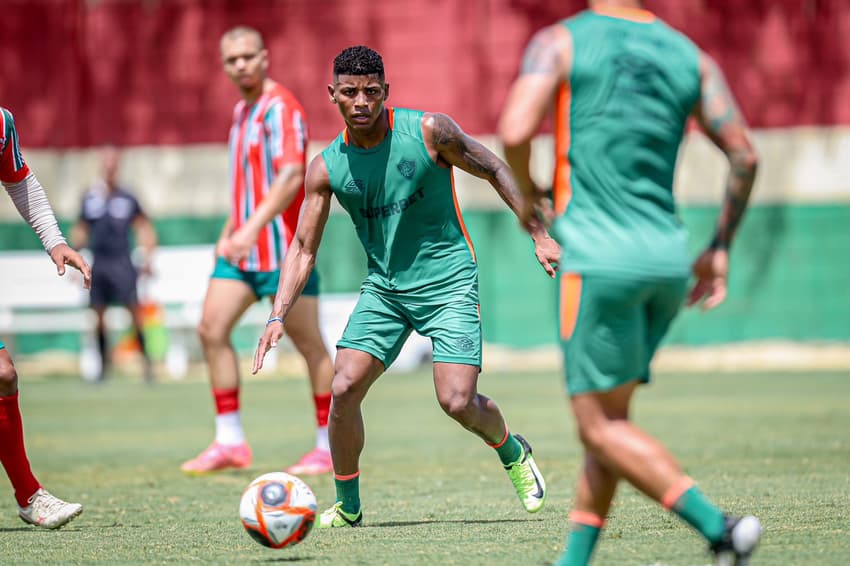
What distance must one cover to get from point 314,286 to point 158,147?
53.8ft

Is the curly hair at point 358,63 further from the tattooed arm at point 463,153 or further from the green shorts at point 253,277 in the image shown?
the green shorts at point 253,277

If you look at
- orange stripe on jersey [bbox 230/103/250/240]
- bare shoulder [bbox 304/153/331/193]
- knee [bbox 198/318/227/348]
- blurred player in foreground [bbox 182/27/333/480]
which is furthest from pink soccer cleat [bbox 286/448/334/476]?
bare shoulder [bbox 304/153/331/193]

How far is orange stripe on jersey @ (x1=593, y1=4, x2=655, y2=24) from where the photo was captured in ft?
16.1

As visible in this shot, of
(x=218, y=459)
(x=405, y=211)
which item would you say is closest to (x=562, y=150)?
(x=405, y=211)

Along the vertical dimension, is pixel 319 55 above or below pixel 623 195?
below

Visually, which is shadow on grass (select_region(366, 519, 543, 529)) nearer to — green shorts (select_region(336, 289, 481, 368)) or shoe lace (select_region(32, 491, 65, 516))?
green shorts (select_region(336, 289, 481, 368))

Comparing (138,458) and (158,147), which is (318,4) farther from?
(138,458)

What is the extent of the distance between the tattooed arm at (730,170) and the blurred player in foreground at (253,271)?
4.92 m

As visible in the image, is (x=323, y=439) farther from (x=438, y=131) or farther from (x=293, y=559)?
(x=293, y=559)

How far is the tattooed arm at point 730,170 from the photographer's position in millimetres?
4867

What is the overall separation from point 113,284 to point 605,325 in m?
15.2

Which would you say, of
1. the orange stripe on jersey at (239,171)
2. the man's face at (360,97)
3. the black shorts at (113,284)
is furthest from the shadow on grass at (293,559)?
the black shorts at (113,284)

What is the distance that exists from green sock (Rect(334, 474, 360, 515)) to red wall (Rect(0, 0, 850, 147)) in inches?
683

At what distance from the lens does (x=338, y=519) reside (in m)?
7.26
